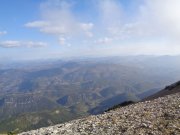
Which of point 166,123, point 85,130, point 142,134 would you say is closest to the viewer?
point 142,134

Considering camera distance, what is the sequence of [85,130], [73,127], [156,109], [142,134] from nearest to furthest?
1. [142,134]
2. [85,130]
3. [73,127]
4. [156,109]

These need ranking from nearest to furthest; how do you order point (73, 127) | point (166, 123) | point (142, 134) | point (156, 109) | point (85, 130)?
point (142, 134), point (166, 123), point (85, 130), point (73, 127), point (156, 109)

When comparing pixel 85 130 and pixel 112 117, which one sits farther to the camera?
pixel 112 117

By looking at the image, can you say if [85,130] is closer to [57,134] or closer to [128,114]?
[57,134]

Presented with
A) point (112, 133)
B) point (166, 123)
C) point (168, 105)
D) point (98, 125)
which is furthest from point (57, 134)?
point (168, 105)

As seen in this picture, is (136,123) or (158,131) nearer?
(158,131)

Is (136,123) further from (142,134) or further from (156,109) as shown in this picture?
(156,109)

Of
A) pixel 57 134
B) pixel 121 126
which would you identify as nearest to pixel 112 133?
pixel 121 126
